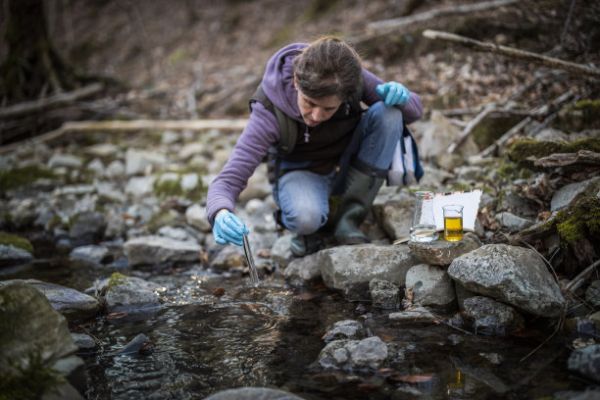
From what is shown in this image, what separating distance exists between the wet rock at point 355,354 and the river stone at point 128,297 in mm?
1374

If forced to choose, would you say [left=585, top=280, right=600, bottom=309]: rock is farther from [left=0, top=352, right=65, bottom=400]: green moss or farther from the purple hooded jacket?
[left=0, top=352, right=65, bottom=400]: green moss

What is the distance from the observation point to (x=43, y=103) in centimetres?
769

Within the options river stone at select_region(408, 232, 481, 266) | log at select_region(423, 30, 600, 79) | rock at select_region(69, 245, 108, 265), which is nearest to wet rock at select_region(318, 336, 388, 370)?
river stone at select_region(408, 232, 481, 266)

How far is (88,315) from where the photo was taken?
2.98 metres

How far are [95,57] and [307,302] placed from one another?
13.3 meters

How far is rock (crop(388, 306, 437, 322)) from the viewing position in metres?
2.68

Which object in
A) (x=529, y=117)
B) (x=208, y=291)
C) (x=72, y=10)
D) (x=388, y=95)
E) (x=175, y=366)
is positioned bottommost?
(x=208, y=291)

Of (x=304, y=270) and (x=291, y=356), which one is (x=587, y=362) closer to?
(x=291, y=356)

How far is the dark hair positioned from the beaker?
883 mm

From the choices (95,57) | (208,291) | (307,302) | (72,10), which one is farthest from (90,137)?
(72,10)

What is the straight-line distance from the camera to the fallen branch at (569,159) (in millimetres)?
2955

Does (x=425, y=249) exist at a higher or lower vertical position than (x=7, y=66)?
lower

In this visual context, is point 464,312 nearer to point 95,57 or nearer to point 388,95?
point 388,95

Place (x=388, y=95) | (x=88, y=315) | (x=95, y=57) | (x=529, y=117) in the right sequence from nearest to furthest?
(x=88, y=315)
(x=388, y=95)
(x=529, y=117)
(x=95, y=57)
